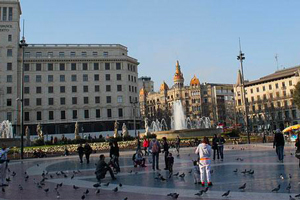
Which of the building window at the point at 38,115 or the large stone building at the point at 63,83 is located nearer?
the large stone building at the point at 63,83

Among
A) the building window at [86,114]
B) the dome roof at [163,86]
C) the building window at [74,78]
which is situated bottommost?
the building window at [86,114]

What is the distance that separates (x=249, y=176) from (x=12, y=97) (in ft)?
206

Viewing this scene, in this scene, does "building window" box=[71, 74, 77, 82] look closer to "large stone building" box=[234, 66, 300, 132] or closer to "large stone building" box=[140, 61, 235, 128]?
"large stone building" box=[140, 61, 235, 128]

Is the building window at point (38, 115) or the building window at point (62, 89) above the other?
the building window at point (62, 89)

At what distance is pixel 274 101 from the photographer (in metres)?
84.3

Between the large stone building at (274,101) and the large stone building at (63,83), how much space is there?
38700 millimetres

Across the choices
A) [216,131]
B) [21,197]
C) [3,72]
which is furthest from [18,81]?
[21,197]

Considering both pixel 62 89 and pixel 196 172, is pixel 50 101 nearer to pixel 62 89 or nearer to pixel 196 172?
pixel 62 89

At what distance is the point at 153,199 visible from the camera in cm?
797

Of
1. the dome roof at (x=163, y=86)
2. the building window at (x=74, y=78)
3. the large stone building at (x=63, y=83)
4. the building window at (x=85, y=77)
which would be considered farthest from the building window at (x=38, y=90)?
the dome roof at (x=163, y=86)

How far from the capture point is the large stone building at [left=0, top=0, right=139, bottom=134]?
6506 centimetres

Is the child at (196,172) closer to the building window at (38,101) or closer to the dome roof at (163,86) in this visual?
the building window at (38,101)

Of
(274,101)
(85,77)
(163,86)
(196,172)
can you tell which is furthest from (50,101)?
(163,86)

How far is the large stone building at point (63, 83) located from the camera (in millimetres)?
65062
